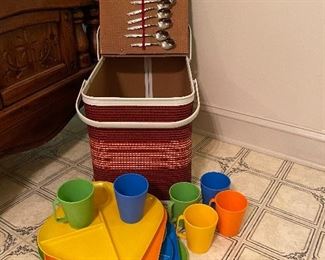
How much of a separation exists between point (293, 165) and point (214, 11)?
1.83 ft

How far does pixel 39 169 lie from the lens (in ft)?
3.70

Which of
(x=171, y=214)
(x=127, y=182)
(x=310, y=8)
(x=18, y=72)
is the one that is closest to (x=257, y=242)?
(x=171, y=214)

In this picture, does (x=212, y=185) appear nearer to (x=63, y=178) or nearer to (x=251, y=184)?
(x=251, y=184)

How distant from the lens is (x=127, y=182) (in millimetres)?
814

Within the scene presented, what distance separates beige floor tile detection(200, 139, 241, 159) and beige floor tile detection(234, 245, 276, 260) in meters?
0.40

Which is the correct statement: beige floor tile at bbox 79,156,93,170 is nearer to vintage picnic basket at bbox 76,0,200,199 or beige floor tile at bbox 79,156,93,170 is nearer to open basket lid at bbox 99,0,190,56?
vintage picnic basket at bbox 76,0,200,199

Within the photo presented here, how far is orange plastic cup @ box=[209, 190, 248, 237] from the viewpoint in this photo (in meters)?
0.80

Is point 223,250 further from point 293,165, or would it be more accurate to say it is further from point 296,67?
point 296,67

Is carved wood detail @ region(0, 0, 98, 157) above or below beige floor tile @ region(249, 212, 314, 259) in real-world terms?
above

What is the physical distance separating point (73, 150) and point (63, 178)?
17 centimetres

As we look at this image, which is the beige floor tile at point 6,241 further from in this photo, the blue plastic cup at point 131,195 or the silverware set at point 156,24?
the silverware set at point 156,24

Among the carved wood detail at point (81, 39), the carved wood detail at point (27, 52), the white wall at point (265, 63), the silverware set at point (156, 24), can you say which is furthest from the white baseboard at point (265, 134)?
the carved wood detail at point (27, 52)

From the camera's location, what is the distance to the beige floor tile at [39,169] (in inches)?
42.9

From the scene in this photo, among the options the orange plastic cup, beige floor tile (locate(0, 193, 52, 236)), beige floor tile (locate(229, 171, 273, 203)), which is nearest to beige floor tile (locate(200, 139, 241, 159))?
beige floor tile (locate(229, 171, 273, 203))
